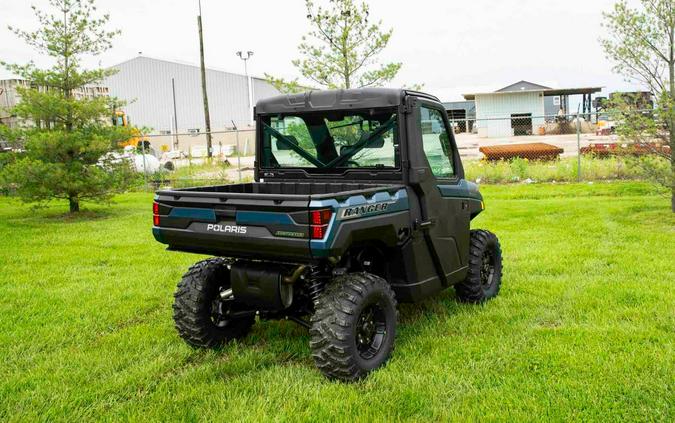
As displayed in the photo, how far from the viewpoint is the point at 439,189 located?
199 inches

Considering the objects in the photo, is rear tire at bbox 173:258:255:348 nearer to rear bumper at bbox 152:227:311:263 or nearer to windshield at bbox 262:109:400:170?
rear bumper at bbox 152:227:311:263

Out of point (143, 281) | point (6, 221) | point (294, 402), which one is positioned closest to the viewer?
point (294, 402)

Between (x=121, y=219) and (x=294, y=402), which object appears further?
(x=121, y=219)

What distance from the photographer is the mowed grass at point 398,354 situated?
12.2ft

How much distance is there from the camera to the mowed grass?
3.72m

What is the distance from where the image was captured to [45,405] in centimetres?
388

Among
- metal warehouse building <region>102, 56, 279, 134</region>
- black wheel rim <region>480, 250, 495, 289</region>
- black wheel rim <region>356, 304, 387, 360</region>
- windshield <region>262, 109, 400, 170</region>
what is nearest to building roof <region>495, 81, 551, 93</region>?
metal warehouse building <region>102, 56, 279, 134</region>

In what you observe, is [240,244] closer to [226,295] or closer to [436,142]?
[226,295]

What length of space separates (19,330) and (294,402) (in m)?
2.92

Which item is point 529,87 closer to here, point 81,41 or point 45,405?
point 81,41

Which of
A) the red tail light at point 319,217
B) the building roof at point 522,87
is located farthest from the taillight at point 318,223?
the building roof at point 522,87

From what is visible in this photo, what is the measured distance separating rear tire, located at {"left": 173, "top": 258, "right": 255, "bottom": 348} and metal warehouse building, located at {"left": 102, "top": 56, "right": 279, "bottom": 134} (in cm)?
3458

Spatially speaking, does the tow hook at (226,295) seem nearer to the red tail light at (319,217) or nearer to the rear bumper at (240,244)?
the rear bumper at (240,244)

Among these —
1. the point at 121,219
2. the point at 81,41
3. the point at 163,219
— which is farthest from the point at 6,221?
the point at 163,219
